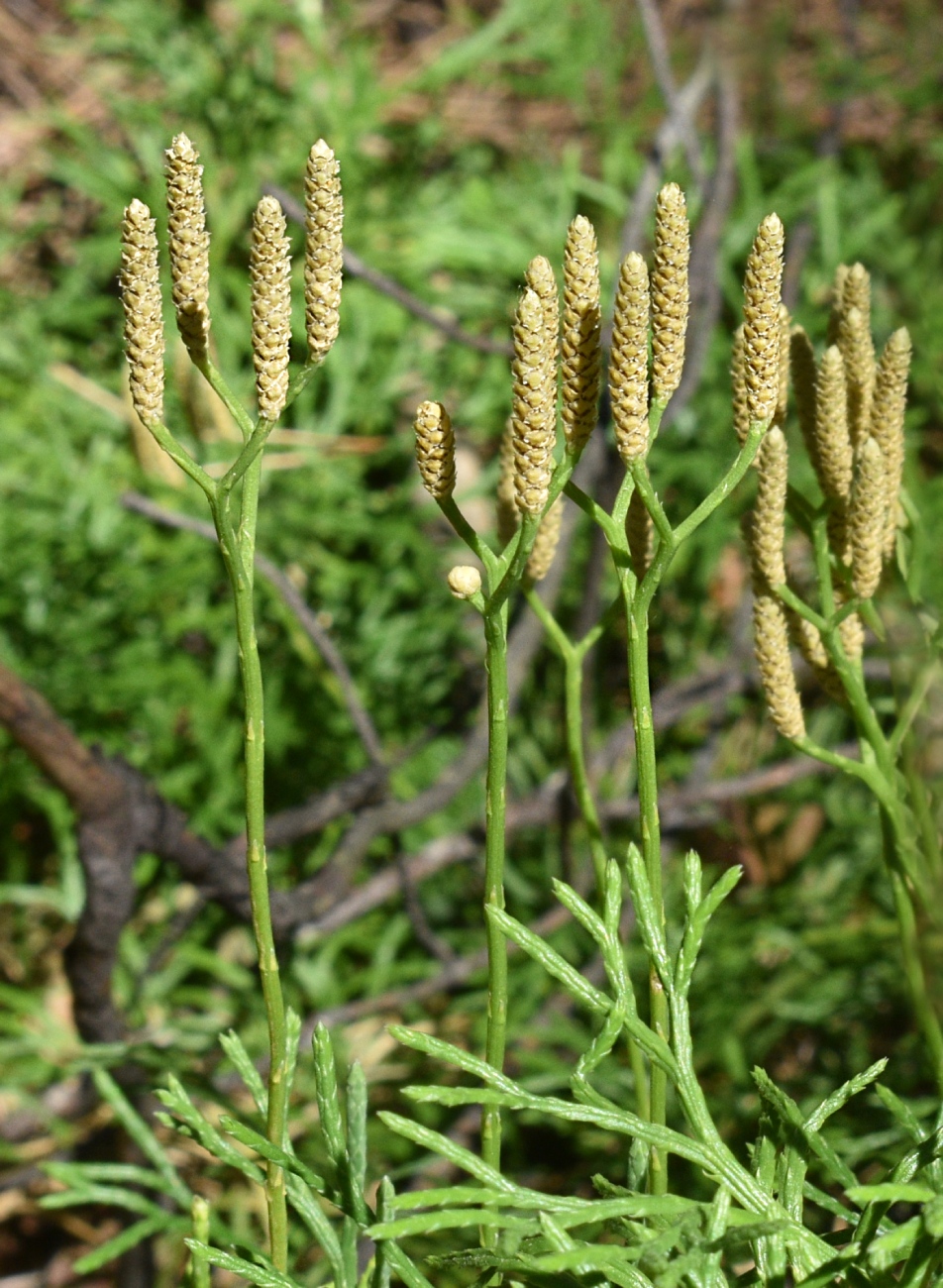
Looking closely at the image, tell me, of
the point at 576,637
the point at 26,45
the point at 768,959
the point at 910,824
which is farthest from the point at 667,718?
the point at 26,45

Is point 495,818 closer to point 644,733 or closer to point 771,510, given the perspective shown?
point 644,733

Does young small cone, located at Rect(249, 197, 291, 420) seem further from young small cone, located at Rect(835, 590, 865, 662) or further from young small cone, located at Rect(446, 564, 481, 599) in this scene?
young small cone, located at Rect(835, 590, 865, 662)

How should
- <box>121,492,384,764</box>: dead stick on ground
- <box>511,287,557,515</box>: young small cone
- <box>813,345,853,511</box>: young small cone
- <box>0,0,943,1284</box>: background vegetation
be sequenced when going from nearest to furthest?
1. <box>511,287,557,515</box>: young small cone
2. <box>813,345,853,511</box>: young small cone
3. <box>121,492,384,764</box>: dead stick on ground
4. <box>0,0,943,1284</box>: background vegetation

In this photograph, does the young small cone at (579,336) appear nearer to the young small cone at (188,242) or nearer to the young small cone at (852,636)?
the young small cone at (188,242)

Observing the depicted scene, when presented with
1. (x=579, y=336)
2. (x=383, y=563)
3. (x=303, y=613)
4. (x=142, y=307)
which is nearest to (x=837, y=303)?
(x=579, y=336)

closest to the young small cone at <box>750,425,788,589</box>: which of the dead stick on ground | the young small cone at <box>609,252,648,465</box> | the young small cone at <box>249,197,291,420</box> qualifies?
the young small cone at <box>609,252,648,465</box>

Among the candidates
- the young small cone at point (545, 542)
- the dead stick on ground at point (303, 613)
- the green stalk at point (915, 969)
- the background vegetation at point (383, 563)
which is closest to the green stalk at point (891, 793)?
the green stalk at point (915, 969)

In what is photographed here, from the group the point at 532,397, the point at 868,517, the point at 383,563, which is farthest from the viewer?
the point at 383,563
